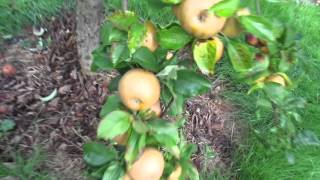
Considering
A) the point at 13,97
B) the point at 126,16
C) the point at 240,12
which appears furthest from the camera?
the point at 13,97

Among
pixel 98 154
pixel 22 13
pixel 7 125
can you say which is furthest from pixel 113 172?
pixel 22 13

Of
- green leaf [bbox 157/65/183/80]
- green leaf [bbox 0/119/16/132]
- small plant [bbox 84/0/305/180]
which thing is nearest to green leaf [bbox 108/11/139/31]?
small plant [bbox 84/0/305/180]

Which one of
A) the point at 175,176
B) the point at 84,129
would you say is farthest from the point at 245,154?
the point at 175,176

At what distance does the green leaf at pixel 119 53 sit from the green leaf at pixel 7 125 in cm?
140

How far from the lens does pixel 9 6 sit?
111 inches

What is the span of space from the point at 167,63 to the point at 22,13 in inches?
75.4

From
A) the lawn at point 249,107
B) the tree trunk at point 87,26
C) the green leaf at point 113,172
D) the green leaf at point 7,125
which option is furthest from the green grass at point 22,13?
the green leaf at point 113,172

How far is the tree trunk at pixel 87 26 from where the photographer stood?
2371 mm

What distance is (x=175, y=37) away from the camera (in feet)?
3.28

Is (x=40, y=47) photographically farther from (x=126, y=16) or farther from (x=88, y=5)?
(x=126, y=16)

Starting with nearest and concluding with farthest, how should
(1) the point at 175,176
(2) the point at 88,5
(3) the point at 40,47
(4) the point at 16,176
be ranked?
(1) the point at 175,176 → (4) the point at 16,176 → (2) the point at 88,5 → (3) the point at 40,47

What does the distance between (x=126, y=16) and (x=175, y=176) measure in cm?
41

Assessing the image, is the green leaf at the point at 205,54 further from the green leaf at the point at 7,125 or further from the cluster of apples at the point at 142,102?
the green leaf at the point at 7,125

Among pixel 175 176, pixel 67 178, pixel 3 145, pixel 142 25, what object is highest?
pixel 142 25
